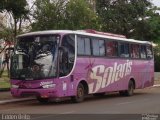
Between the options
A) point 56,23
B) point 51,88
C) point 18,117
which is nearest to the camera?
point 18,117

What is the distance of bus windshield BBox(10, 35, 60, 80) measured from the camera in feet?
71.4

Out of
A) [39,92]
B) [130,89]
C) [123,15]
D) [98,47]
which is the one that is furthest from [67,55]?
[123,15]

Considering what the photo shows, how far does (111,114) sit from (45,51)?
18.8ft

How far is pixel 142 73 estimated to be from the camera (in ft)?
101

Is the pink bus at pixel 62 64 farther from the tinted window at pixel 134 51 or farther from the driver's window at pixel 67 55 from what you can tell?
the tinted window at pixel 134 51

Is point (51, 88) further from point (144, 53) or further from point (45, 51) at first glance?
point (144, 53)

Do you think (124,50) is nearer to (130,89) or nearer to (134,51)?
(134,51)

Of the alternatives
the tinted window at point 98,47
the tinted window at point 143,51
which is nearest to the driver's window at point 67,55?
the tinted window at point 98,47

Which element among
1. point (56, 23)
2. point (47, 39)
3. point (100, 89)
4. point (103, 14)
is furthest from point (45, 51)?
point (103, 14)

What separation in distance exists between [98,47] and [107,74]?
1746mm

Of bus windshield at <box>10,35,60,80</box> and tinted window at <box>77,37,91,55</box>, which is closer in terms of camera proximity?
bus windshield at <box>10,35,60,80</box>

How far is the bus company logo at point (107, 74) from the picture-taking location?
24.7 metres

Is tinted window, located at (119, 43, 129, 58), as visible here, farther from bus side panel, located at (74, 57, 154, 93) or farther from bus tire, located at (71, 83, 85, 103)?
bus tire, located at (71, 83, 85, 103)

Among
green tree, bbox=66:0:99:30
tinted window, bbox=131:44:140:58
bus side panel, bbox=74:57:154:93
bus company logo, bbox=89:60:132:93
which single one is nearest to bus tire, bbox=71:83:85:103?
bus side panel, bbox=74:57:154:93
